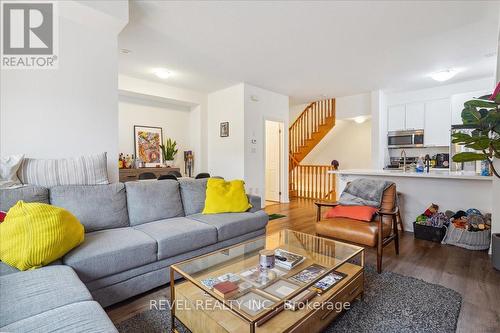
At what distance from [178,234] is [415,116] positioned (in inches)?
223

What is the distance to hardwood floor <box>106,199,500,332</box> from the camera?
172cm

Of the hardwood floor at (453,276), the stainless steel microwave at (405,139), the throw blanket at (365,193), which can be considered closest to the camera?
the hardwood floor at (453,276)

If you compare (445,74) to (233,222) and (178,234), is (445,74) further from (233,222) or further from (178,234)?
(178,234)

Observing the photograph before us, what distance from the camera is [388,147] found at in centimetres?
582

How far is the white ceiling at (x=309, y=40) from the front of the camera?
259cm

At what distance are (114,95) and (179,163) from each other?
121 inches

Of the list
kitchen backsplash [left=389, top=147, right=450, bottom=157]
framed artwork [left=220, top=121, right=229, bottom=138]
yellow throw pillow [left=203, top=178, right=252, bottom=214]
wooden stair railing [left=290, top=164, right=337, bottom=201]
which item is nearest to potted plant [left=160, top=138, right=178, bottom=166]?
framed artwork [left=220, top=121, right=229, bottom=138]

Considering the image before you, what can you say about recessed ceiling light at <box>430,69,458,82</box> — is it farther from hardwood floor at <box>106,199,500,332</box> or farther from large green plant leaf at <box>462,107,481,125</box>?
hardwood floor at <box>106,199,500,332</box>

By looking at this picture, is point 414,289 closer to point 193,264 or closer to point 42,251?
point 193,264

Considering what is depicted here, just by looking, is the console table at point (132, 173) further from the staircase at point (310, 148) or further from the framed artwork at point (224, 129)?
the staircase at point (310, 148)

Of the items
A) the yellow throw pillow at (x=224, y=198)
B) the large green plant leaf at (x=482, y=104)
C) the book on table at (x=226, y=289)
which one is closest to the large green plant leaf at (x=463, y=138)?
the large green plant leaf at (x=482, y=104)

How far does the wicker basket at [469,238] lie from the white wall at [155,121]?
16.3 ft

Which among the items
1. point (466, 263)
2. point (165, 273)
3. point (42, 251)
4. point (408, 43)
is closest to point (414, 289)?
point (466, 263)

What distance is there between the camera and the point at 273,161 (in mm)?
6484
